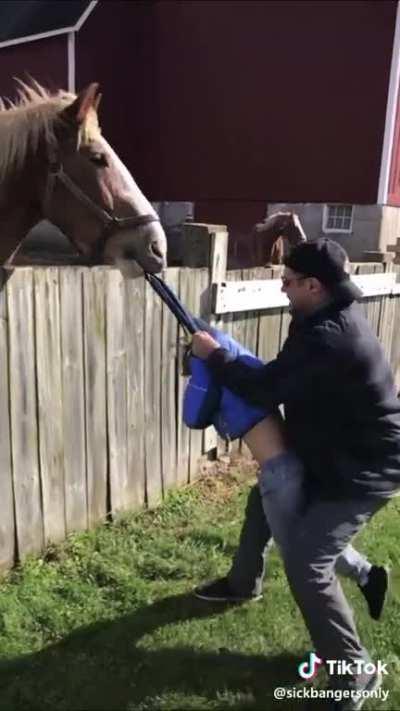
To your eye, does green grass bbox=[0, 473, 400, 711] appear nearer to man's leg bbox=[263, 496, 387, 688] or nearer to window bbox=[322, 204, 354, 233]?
man's leg bbox=[263, 496, 387, 688]

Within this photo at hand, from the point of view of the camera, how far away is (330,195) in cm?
1642

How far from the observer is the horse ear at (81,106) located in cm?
300

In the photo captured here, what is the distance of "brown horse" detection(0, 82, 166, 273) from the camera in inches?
121

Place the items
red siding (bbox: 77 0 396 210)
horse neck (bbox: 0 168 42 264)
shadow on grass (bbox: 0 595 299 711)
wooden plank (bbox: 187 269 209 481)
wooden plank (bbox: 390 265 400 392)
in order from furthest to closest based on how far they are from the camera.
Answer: red siding (bbox: 77 0 396 210), wooden plank (bbox: 390 265 400 392), wooden plank (bbox: 187 269 209 481), horse neck (bbox: 0 168 42 264), shadow on grass (bbox: 0 595 299 711)

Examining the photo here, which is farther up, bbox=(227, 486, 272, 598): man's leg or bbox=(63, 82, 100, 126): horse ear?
bbox=(63, 82, 100, 126): horse ear

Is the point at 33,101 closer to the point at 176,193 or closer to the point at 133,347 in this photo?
the point at 133,347

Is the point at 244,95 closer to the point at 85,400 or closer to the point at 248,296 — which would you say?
the point at 248,296

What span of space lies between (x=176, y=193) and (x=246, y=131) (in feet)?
9.25

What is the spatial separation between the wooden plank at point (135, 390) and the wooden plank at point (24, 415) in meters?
0.78

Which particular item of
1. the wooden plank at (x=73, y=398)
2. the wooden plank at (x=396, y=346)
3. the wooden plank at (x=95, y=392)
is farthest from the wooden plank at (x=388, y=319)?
the wooden plank at (x=73, y=398)

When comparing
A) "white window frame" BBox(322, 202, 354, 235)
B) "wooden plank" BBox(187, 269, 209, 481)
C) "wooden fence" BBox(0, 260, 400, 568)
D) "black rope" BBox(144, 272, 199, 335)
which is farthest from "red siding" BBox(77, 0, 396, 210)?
"black rope" BBox(144, 272, 199, 335)

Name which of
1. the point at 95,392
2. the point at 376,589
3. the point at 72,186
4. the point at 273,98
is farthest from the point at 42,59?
the point at 376,589

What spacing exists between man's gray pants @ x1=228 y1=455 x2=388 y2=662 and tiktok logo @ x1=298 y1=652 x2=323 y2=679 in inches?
10.3

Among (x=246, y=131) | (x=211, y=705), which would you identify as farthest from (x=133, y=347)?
(x=246, y=131)
